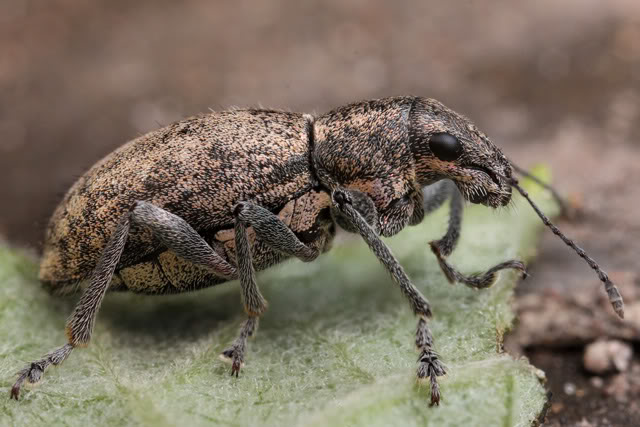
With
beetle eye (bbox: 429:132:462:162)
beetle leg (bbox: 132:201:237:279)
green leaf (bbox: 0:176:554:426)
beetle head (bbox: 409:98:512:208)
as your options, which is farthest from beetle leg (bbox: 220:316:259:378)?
beetle eye (bbox: 429:132:462:162)

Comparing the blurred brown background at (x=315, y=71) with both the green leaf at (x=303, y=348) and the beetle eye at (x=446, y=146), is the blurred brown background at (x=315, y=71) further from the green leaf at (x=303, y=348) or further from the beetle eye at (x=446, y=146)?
the beetle eye at (x=446, y=146)

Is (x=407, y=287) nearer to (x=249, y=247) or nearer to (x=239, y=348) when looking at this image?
(x=249, y=247)

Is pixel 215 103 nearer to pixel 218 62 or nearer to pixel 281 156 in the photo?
pixel 218 62

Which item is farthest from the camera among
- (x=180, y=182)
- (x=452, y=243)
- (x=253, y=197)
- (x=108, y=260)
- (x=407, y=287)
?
(x=452, y=243)

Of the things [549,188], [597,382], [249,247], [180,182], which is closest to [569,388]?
[597,382]

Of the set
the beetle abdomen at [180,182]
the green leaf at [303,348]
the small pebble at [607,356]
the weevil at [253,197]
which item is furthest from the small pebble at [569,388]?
the beetle abdomen at [180,182]

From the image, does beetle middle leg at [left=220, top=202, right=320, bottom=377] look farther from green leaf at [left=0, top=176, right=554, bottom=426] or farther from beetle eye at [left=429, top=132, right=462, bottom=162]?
beetle eye at [left=429, top=132, right=462, bottom=162]
